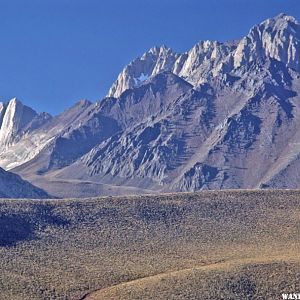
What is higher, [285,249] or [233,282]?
[285,249]

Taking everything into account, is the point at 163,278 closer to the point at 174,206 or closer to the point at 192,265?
the point at 192,265

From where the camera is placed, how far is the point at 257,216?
151 m

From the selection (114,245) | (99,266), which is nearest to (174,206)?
(114,245)

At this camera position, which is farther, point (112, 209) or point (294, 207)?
point (294, 207)

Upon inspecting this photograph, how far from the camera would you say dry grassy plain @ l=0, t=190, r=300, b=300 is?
106 m

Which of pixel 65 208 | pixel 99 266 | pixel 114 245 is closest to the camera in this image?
pixel 99 266

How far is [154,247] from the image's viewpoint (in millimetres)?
129125

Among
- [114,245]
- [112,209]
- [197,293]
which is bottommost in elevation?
[197,293]

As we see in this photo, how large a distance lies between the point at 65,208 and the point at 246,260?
3650cm

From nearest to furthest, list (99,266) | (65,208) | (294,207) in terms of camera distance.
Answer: (99,266) < (65,208) < (294,207)

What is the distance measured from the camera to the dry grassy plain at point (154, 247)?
105812mm

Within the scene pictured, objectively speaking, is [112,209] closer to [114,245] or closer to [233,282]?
[114,245]

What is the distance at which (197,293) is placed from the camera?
103938mm

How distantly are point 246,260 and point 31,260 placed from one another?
27.7m
